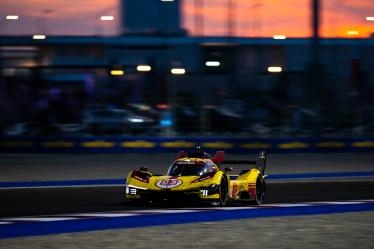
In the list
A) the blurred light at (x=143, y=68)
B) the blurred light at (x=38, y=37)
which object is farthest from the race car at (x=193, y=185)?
the blurred light at (x=38, y=37)

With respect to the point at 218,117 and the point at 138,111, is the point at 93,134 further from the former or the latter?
the point at 218,117

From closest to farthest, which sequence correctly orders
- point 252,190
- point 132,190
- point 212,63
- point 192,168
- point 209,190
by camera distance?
point 209,190
point 132,190
point 192,168
point 252,190
point 212,63

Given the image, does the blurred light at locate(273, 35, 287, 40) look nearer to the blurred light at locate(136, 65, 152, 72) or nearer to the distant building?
the blurred light at locate(136, 65, 152, 72)

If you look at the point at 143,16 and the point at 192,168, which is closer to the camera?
the point at 192,168

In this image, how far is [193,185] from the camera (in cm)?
1384

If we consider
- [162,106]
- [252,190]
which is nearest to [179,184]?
[252,190]

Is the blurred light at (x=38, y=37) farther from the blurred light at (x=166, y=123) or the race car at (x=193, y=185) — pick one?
the race car at (x=193, y=185)

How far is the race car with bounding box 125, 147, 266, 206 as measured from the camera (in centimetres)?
1377

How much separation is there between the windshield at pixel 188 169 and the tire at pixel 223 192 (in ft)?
1.23

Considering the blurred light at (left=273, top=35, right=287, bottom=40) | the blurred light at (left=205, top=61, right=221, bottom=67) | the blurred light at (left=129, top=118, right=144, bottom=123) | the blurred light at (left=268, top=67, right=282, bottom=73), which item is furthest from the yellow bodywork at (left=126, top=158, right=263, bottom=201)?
the blurred light at (left=273, top=35, right=287, bottom=40)

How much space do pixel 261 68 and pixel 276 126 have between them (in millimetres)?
6972

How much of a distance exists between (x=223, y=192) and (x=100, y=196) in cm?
336

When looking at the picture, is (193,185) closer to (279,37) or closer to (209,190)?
(209,190)

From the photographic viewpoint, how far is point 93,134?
34.5 m
